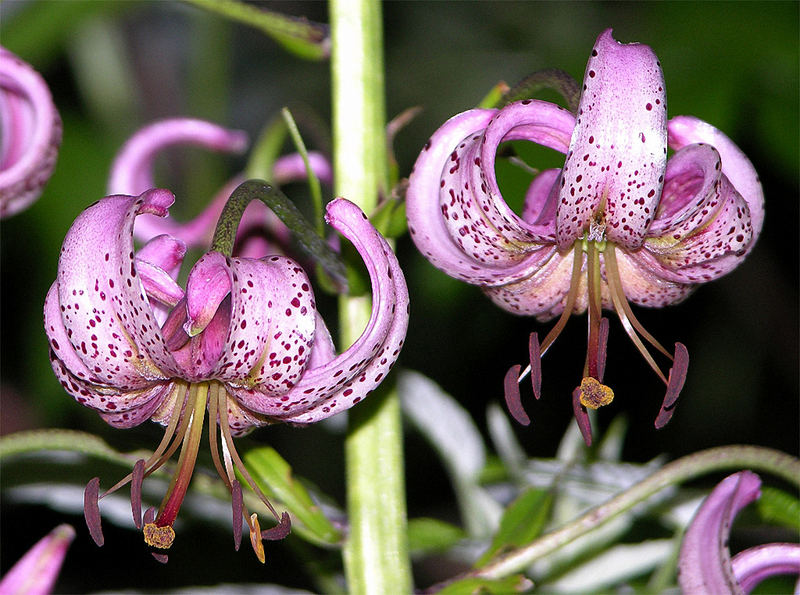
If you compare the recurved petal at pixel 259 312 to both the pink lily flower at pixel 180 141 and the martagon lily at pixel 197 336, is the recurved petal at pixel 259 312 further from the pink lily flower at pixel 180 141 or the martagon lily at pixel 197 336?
the pink lily flower at pixel 180 141

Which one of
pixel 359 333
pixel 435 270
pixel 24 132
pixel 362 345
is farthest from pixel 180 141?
pixel 435 270

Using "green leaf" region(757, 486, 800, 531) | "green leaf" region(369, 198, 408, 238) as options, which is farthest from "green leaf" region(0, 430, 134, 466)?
"green leaf" region(757, 486, 800, 531)

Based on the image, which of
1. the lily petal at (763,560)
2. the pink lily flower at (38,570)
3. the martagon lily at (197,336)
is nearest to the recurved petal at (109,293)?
the martagon lily at (197,336)

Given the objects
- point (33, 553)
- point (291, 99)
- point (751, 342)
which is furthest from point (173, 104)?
point (33, 553)

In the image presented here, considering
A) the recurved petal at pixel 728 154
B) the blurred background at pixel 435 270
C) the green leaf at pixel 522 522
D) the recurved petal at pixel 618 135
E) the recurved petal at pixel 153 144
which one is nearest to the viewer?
the recurved petal at pixel 618 135

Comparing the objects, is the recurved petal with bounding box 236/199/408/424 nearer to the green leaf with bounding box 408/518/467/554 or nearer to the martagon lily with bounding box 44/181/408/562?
the martagon lily with bounding box 44/181/408/562

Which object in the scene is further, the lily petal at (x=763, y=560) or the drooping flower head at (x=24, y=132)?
the drooping flower head at (x=24, y=132)
